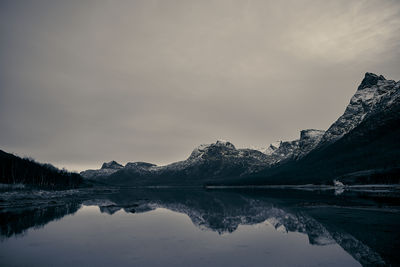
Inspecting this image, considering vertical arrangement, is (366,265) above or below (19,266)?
below

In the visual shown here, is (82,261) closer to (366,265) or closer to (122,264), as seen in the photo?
(122,264)

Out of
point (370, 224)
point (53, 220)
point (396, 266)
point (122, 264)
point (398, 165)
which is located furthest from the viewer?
Answer: point (398, 165)

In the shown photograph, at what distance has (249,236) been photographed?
3747 centimetres

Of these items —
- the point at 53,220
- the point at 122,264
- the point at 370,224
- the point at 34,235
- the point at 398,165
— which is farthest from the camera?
the point at 398,165

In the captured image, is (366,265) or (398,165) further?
(398,165)

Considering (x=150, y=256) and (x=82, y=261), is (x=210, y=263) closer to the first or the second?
(x=150, y=256)

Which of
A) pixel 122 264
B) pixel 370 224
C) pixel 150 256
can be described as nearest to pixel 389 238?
pixel 370 224

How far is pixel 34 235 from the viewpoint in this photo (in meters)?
36.8

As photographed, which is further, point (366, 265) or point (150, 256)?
point (150, 256)

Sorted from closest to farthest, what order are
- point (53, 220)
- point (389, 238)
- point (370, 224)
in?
1. point (389, 238)
2. point (370, 224)
3. point (53, 220)

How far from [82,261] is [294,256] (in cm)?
1984

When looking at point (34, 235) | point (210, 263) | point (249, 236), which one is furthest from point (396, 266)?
point (34, 235)

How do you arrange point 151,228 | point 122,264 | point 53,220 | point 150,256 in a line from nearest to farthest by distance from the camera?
point 122,264
point 150,256
point 151,228
point 53,220

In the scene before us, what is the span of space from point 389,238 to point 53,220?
52.6m
